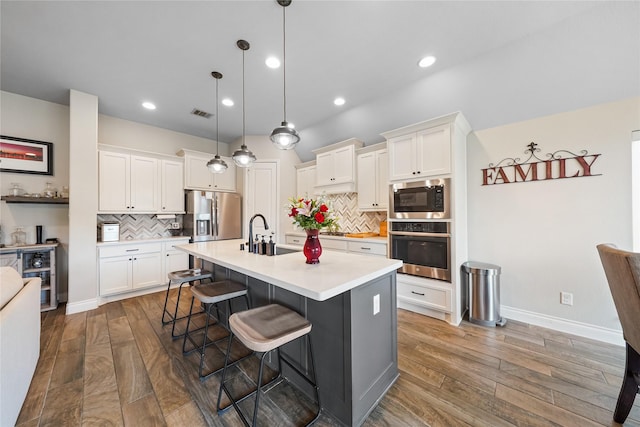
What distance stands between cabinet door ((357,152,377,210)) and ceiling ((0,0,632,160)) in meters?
0.86

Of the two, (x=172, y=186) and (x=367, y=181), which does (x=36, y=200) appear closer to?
(x=172, y=186)

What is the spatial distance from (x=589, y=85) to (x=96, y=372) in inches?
199

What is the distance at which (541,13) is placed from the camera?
1866 millimetres

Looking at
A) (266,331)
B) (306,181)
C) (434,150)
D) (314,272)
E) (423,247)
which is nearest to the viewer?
(266,331)

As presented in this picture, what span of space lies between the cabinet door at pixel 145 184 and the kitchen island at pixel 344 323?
3.14 m

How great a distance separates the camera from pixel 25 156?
319 cm

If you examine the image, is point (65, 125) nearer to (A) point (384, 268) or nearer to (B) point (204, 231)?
(B) point (204, 231)

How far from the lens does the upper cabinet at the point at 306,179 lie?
4.68 m

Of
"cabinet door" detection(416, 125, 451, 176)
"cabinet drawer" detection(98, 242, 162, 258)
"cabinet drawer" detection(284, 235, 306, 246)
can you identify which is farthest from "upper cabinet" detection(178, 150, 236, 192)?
"cabinet door" detection(416, 125, 451, 176)

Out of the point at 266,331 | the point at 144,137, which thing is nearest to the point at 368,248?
the point at 266,331

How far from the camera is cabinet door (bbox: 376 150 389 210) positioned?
11.6ft

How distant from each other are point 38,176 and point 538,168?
21.5 ft

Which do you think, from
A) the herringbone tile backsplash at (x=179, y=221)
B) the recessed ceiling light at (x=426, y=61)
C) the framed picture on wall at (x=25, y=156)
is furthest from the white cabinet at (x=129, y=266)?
the recessed ceiling light at (x=426, y=61)

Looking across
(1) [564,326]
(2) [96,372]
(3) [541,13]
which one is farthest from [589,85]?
(2) [96,372]
